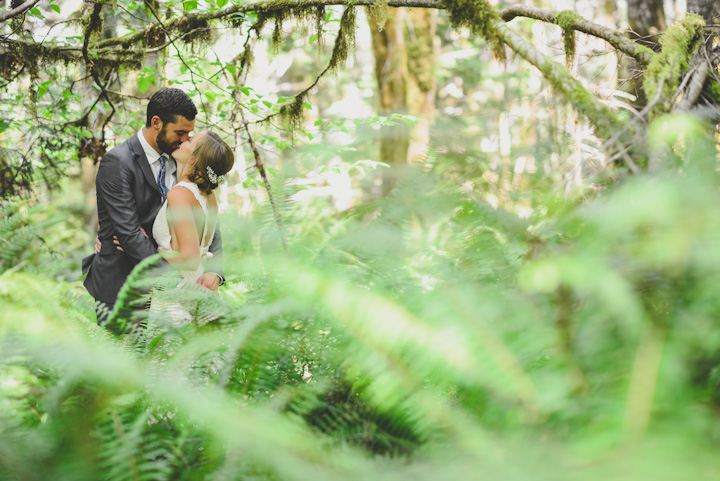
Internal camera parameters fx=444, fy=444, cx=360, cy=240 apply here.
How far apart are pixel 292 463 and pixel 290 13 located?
124 inches

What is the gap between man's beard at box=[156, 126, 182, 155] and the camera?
2.92 metres

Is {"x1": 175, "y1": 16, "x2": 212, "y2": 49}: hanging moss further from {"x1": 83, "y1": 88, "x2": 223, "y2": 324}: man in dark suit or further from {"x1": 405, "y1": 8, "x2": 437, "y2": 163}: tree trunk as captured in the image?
{"x1": 405, "y1": 8, "x2": 437, "y2": 163}: tree trunk

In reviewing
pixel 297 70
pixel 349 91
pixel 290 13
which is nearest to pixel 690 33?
pixel 290 13

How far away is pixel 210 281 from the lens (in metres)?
2.31

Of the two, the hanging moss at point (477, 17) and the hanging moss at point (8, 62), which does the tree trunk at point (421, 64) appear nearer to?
the hanging moss at point (477, 17)

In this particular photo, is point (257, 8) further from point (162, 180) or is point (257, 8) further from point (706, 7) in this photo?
point (706, 7)

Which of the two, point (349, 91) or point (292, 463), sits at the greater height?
point (349, 91)

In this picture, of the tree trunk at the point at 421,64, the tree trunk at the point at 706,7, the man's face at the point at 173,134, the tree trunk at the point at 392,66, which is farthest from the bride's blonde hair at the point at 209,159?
the tree trunk at the point at 421,64

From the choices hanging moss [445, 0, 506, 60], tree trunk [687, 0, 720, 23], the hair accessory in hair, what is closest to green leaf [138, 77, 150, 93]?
the hair accessory in hair

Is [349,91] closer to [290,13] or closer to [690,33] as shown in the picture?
[290,13]

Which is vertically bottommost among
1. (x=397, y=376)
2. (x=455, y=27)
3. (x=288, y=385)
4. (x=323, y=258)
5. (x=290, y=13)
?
(x=288, y=385)

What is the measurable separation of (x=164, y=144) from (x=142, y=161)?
178 millimetres

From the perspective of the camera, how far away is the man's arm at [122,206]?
105 inches

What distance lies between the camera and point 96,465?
967 millimetres
